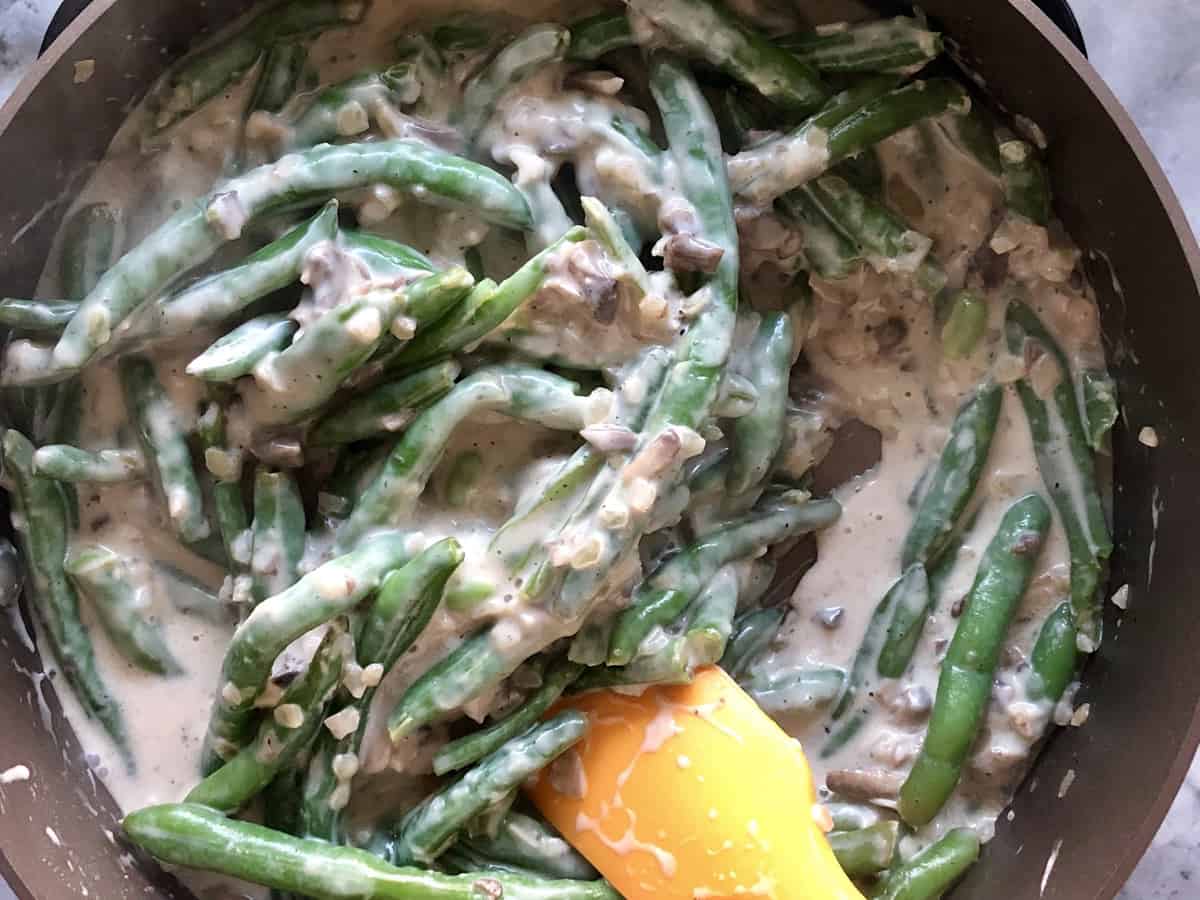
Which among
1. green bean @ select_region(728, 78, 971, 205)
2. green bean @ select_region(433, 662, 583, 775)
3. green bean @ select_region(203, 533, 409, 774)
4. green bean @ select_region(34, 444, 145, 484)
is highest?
green bean @ select_region(728, 78, 971, 205)

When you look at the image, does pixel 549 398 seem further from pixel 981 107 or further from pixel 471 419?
pixel 981 107

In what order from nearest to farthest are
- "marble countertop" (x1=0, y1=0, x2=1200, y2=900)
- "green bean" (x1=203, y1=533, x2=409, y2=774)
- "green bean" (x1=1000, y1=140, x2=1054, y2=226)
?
"green bean" (x1=203, y1=533, x2=409, y2=774) < "green bean" (x1=1000, y1=140, x2=1054, y2=226) < "marble countertop" (x1=0, y1=0, x2=1200, y2=900)

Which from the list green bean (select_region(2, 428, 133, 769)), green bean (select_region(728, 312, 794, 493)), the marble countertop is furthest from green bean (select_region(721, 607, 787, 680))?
the marble countertop

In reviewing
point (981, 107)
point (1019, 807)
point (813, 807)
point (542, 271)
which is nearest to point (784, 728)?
point (813, 807)

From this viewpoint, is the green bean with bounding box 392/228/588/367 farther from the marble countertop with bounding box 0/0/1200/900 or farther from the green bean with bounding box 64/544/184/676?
the marble countertop with bounding box 0/0/1200/900

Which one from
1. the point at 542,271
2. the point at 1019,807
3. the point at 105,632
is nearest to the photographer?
the point at 542,271

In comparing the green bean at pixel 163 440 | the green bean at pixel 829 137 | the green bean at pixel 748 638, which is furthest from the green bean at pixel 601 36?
the green bean at pixel 748 638
